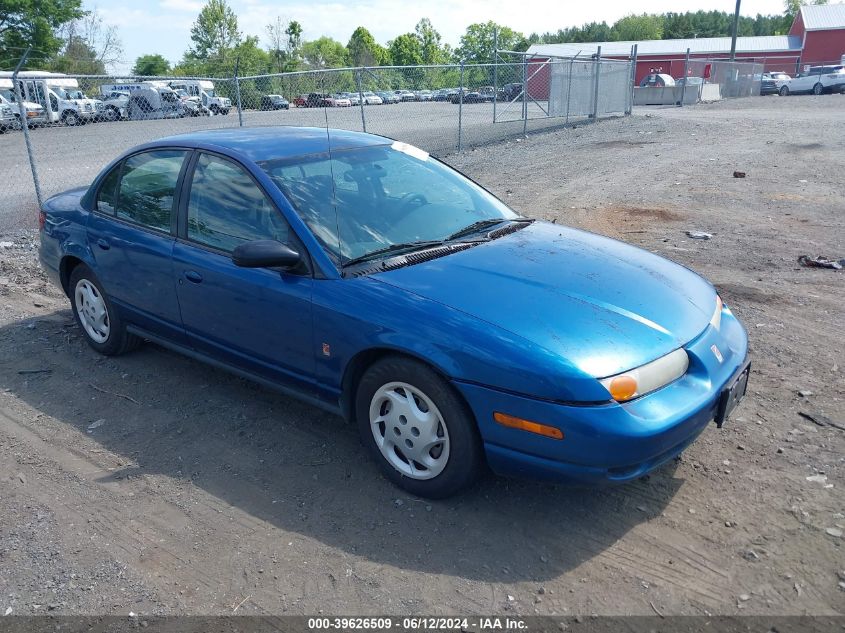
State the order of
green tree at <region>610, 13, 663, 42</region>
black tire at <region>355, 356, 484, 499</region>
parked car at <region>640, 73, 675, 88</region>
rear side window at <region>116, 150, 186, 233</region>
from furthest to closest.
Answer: green tree at <region>610, 13, 663, 42</region>, parked car at <region>640, 73, 675, 88</region>, rear side window at <region>116, 150, 186, 233</region>, black tire at <region>355, 356, 484, 499</region>

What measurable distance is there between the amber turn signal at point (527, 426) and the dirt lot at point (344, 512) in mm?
536

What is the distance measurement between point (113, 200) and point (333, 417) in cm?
222

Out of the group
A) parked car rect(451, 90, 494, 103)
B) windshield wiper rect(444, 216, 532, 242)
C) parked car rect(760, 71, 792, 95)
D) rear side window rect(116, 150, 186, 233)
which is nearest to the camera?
windshield wiper rect(444, 216, 532, 242)

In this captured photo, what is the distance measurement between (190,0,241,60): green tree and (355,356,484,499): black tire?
77.9 m

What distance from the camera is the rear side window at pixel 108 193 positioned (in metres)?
4.83

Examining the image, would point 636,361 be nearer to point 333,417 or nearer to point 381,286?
point 381,286

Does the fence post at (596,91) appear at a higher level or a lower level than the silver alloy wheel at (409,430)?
higher

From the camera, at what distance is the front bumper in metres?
2.79

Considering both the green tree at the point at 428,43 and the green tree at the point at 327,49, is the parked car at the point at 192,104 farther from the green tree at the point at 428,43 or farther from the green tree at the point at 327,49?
the green tree at the point at 428,43

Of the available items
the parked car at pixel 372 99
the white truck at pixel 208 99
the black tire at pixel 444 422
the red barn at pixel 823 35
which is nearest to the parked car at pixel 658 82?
the white truck at pixel 208 99

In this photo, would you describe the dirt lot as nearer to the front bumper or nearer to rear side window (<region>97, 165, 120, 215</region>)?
the front bumper

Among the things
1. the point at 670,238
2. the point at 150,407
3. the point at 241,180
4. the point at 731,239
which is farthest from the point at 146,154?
the point at 731,239

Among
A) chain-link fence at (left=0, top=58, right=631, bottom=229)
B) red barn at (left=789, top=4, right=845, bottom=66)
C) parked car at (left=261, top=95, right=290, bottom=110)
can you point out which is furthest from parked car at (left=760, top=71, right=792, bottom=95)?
parked car at (left=261, top=95, right=290, bottom=110)

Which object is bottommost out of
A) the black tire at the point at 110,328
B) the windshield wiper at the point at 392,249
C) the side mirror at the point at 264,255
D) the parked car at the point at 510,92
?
the black tire at the point at 110,328
